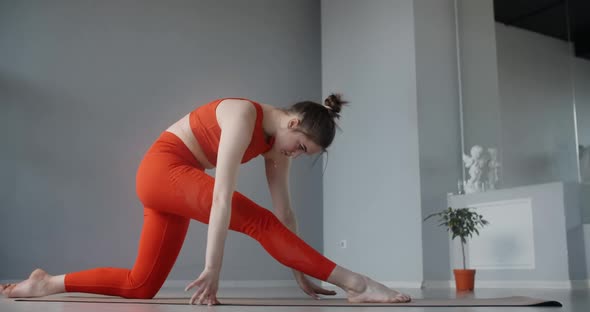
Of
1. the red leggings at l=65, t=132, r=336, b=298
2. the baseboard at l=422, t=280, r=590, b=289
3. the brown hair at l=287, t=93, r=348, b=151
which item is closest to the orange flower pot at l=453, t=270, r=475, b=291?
→ the baseboard at l=422, t=280, r=590, b=289

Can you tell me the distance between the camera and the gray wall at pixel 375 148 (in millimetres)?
5184

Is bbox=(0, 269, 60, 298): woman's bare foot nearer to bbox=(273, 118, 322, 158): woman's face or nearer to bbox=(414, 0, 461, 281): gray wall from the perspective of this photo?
bbox=(273, 118, 322, 158): woman's face

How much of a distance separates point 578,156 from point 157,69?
12.3 ft

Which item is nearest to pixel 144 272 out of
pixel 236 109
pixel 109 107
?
pixel 236 109

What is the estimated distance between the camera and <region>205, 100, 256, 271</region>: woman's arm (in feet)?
6.68

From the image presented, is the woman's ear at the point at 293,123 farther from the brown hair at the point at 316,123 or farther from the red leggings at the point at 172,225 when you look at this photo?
the red leggings at the point at 172,225

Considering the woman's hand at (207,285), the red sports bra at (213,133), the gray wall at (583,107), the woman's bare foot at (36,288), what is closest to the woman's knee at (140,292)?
the woman's bare foot at (36,288)

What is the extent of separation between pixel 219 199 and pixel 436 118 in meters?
3.53

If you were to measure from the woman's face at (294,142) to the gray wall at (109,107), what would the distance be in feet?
11.3

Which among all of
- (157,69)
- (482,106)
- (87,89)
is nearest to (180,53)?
(157,69)

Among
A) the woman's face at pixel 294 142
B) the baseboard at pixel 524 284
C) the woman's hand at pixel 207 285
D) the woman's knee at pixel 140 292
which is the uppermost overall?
the woman's face at pixel 294 142

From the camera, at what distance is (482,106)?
520 centimetres

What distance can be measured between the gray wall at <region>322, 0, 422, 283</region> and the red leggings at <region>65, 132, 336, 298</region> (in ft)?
9.75

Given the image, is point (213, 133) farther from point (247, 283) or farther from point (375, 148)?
point (247, 283)
